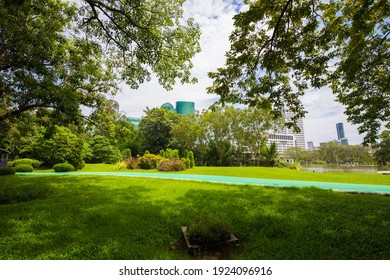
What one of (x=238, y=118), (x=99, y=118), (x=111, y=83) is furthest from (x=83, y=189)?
(x=238, y=118)

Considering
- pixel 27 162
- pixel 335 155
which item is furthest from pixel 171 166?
pixel 335 155

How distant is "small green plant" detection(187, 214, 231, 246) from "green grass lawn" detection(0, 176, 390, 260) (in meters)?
0.30

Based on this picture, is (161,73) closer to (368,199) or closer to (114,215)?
(114,215)

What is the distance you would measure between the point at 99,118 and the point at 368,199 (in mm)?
11972

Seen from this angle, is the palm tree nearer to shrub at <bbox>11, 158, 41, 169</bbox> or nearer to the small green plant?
the small green plant

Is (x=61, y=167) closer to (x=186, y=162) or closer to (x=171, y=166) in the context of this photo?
(x=171, y=166)

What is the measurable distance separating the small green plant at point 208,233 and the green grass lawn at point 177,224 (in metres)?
0.30

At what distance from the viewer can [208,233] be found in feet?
12.8

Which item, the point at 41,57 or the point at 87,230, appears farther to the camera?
the point at 41,57

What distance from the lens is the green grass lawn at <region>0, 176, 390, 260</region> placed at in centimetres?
362

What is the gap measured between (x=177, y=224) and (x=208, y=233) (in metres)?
1.29

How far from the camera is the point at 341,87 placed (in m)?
7.48

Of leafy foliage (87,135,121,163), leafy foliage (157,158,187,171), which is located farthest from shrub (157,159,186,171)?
leafy foliage (87,135,121,163)

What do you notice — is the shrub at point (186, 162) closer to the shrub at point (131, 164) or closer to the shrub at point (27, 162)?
the shrub at point (131, 164)
